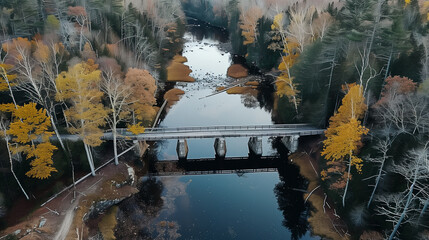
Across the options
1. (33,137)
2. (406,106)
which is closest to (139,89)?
(33,137)

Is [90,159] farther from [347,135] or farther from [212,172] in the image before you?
[347,135]

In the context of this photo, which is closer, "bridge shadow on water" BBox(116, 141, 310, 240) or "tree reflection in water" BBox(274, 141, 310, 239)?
"bridge shadow on water" BBox(116, 141, 310, 240)

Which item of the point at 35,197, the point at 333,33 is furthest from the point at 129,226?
the point at 333,33

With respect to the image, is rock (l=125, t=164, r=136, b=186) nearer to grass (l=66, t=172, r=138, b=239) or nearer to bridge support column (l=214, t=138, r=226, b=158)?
grass (l=66, t=172, r=138, b=239)

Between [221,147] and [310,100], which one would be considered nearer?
[221,147]

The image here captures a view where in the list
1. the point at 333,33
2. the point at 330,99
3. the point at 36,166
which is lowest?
the point at 36,166

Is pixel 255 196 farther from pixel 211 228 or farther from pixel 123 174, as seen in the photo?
pixel 123 174

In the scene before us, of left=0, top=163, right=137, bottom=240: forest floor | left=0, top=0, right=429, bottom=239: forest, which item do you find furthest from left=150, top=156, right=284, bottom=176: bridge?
left=0, top=0, right=429, bottom=239: forest
